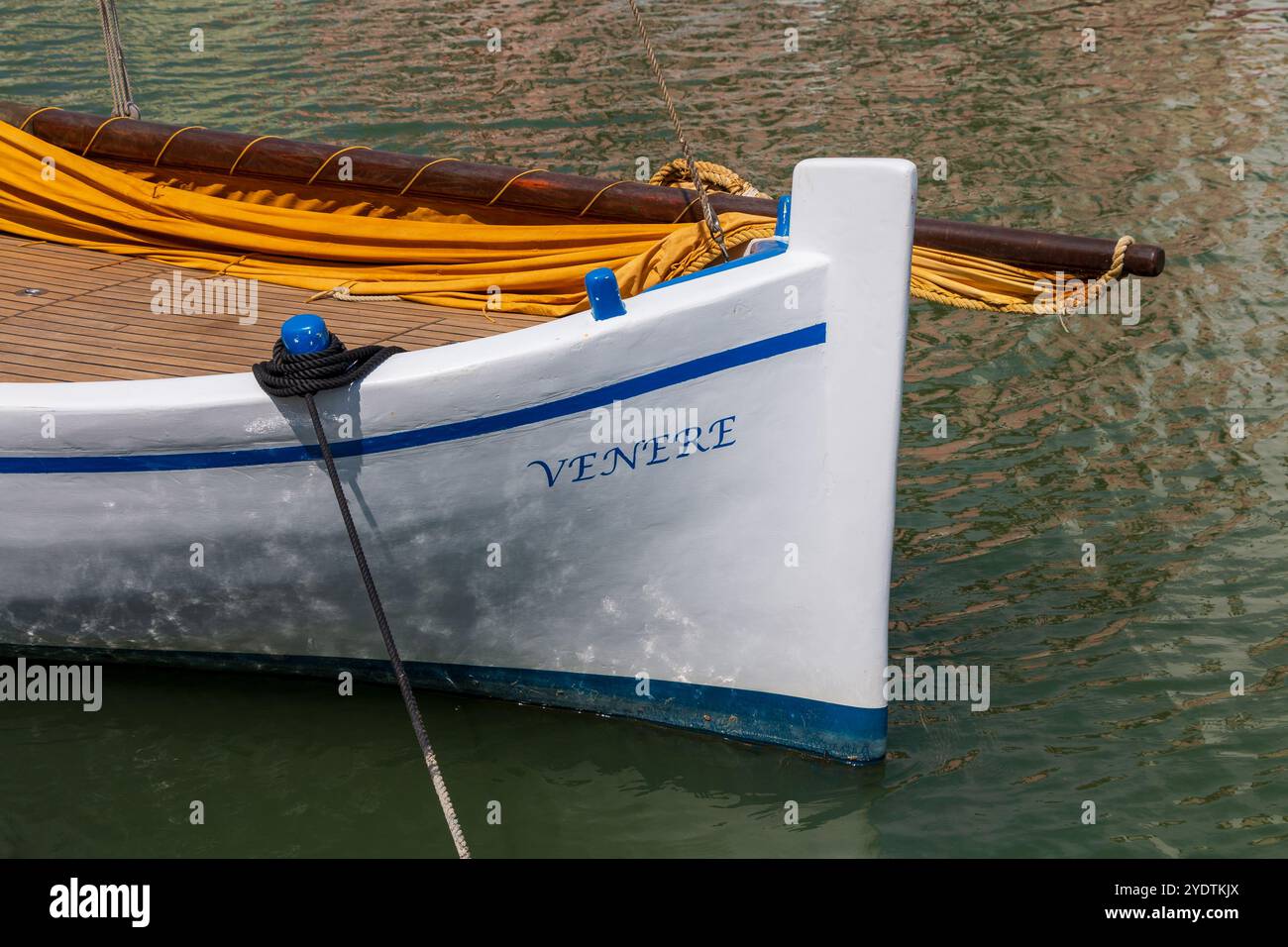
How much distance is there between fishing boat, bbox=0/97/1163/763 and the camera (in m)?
4.33

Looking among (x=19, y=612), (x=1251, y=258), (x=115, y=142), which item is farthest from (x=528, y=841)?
(x=1251, y=258)

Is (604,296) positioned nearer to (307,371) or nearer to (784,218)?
(784,218)

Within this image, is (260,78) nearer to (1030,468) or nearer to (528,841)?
(1030,468)

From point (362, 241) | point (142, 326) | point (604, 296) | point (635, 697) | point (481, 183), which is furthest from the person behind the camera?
point (481, 183)

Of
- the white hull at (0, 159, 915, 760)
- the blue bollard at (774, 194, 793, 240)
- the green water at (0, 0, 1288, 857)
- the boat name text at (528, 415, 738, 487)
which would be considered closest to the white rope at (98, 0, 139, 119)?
the white hull at (0, 159, 915, 760)

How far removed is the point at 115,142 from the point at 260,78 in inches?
291

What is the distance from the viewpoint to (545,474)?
14.7ft

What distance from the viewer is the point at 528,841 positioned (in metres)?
4.56

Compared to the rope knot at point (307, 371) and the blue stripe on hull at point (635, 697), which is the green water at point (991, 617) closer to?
the blue stripe on hull at point (635, 697)

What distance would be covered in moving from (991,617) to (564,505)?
6.43ft

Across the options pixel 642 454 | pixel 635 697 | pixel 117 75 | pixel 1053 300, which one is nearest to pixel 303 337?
pixel 642 454

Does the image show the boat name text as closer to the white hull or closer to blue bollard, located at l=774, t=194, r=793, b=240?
the white hull

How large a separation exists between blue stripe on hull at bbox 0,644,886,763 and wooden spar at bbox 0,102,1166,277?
184cm

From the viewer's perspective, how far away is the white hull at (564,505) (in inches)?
170
